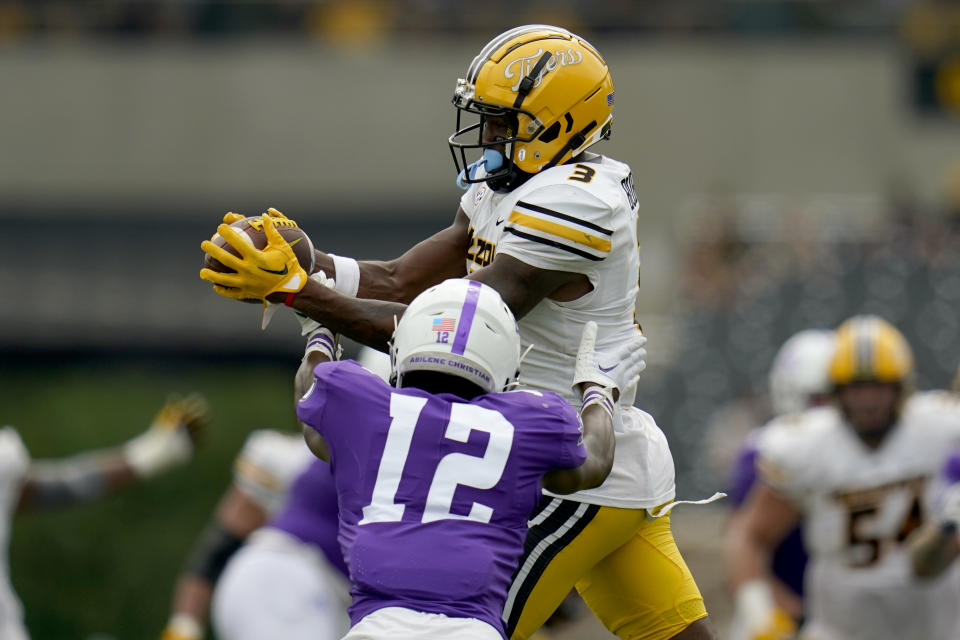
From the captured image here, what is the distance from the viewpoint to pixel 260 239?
3717 millimetres

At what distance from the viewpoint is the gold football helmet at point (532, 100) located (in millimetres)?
3895

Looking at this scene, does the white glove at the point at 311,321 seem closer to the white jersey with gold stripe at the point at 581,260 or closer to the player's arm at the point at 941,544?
the white jersey with gold stripe at the point at 581,260

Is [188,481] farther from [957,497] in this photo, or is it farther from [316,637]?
[957,497]

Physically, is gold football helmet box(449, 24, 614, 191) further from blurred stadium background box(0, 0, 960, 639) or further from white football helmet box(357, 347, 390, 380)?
blurred stadium background box(0, 0, 960, 639)

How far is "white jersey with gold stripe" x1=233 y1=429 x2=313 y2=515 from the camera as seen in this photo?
6.67m

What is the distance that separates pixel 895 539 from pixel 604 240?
3176mm

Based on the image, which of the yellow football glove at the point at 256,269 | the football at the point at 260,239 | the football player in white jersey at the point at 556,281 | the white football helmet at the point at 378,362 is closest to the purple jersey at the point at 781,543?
the white football helmet at the point at 378,362

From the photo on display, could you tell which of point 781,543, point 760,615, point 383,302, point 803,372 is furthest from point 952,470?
point 383,302

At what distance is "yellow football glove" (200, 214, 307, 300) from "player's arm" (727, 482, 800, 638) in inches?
131

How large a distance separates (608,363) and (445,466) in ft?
2.33

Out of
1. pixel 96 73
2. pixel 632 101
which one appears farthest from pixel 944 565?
pixel 96 73

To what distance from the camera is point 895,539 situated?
20.9 ft

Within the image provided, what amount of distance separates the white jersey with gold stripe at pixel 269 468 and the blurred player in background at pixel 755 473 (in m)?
2.07

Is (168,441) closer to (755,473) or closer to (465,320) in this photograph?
(755,473)
